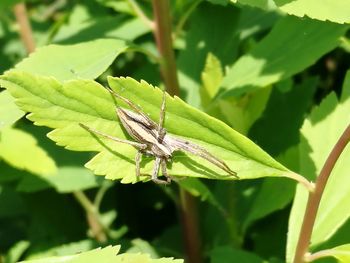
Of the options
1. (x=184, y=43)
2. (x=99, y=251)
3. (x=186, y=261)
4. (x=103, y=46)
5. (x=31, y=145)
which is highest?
(x=184, y=43)

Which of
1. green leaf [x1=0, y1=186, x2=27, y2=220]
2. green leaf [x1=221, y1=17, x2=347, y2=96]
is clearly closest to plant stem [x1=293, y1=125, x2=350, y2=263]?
green leaf [x1=221, y1=17, x2=347, y2=96]

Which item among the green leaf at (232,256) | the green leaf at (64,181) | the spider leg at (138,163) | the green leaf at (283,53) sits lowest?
the green leaf at (232,256)

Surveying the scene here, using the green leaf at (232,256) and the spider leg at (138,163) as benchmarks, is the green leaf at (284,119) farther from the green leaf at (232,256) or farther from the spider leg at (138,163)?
the spider leg at (138,163)

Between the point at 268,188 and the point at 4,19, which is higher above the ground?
the point at 4,19

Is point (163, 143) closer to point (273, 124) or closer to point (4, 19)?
point (273, 124)

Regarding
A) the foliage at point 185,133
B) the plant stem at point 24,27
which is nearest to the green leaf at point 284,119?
the foliage at point 185,133

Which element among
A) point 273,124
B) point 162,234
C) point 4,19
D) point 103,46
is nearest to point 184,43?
point 273,124

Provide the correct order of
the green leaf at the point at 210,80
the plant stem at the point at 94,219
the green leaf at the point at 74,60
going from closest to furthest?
the green leaf at the point at 74,60 < the green leaf at the point at 210,80 < the plant stem at the point at 94,219
